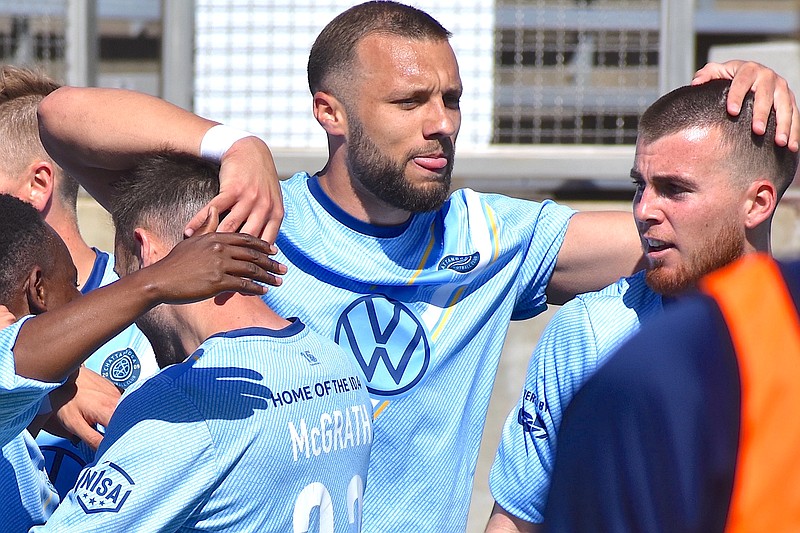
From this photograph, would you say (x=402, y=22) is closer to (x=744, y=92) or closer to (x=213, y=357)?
(x=744, y=92)

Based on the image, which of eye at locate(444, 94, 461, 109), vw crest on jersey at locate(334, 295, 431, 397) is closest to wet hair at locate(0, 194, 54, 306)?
vw crest on jersey at locate(334, 295, 431, 397)

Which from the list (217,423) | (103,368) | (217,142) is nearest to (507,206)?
(217,142)

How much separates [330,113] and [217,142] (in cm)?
63

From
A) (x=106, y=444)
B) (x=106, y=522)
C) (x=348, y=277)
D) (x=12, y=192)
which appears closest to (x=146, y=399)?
(x=106, y=444)

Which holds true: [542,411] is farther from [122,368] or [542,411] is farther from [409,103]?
[122,368]

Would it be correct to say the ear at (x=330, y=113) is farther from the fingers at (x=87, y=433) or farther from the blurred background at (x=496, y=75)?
the blurred background at (x=496, y=75)

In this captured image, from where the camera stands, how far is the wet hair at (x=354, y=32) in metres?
2.82

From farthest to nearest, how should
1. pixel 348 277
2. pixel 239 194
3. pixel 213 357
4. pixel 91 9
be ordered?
pixel 91 9 < pixel 348 277 < pixel 239 194 < pixel 213 357

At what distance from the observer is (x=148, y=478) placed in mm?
1720

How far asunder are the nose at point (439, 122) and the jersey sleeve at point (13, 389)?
1215mm

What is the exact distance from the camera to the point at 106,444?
1812 mm

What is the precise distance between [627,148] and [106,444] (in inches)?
137

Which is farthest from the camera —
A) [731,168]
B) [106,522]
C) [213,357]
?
[731,168]

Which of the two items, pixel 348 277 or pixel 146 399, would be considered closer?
pixel 146 399
